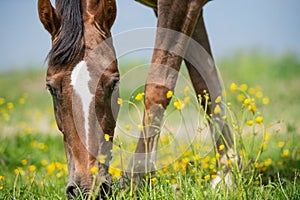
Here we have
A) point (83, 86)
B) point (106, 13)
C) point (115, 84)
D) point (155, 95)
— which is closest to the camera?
point (83, 86)

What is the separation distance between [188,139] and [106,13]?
100cm

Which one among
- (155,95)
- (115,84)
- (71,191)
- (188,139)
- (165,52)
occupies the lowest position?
(71,191)

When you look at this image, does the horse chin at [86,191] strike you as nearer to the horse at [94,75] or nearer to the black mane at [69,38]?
the horse at [94,75]

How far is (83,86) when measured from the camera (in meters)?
2.60

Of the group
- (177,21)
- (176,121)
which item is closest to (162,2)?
(177,21)

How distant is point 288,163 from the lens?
12.0 feet

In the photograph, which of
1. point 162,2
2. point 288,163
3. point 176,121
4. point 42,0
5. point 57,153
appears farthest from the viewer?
point 176,121

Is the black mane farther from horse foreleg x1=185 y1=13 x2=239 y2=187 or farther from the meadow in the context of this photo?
horse foreleg x1=185 y1=13 x2=239 y2=187

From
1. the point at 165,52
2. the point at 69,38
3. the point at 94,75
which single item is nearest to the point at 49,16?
the point at 69,38

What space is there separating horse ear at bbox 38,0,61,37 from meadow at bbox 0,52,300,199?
2.18 ft

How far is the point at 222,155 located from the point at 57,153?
234 cm

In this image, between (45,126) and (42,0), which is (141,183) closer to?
(42,0)

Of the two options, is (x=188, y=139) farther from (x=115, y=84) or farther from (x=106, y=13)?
(x=106, y=13)

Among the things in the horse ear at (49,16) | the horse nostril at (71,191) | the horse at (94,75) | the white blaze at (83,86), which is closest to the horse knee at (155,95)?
the horse at (94,75)
